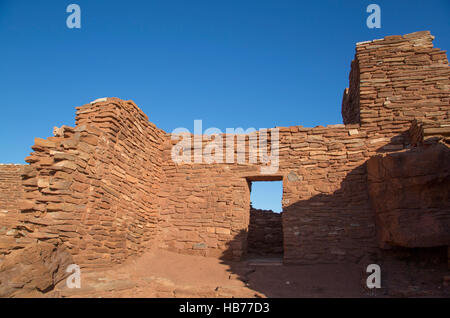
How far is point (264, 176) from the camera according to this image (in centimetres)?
853

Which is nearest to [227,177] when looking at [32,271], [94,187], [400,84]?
[94,187]

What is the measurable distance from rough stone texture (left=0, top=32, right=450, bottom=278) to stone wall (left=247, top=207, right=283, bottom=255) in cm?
245

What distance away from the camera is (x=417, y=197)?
6.11 meters

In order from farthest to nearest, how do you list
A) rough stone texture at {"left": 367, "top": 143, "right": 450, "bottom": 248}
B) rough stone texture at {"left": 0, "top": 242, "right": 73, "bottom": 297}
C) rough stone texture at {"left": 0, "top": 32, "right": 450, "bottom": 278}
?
1. rough stone texture at {"left": 0, "top": 32, "right": 450, "bottom": 278}
2. rough stone texture at {"left": 367, "top": 143, "right": 450, "bottom": 248}
3. rough stone texture at {"left": 0, "top": 242, "right": 73, "bottom": 297}

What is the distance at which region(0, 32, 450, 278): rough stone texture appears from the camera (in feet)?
20.9

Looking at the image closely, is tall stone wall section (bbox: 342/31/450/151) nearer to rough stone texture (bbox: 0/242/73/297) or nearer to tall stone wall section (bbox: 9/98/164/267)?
tall stone wall section (bbox: 9/98/164/267)

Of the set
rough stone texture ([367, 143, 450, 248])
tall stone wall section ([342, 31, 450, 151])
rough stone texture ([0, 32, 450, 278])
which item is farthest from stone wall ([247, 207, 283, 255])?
tall stone wall section ([342, 31, 450, 151])

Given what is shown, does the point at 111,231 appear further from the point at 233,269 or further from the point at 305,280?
the point at 305,280

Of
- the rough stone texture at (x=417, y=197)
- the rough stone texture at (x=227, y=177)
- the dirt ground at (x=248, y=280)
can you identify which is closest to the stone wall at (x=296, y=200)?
the rough stone texture at (x=227, y=177)

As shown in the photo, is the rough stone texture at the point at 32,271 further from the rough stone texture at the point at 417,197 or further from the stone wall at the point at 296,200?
the rough stone texture at the point at 417,197

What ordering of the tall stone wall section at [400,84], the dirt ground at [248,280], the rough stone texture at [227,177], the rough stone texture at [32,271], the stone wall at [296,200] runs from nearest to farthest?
the rough stone texture at [32,271]
the dirt ground at [248,280]
the rough stone texture at [227,177]
the stone wall at [296,200]
the tall stone wall section at [400,84]

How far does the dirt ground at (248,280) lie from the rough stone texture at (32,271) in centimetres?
21

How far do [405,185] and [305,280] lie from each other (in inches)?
109

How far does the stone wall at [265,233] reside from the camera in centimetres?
1031
